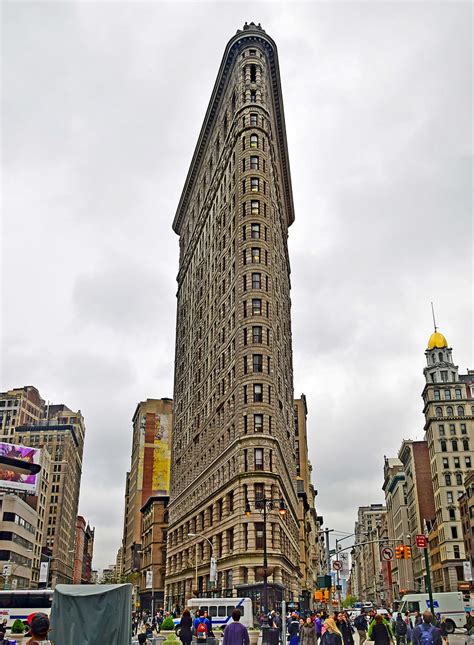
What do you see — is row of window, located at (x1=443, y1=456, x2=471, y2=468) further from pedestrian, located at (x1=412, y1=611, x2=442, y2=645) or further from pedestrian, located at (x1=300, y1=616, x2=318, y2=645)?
pedestrian, located at (x1=412, y1=611, x2=442, y2=645)

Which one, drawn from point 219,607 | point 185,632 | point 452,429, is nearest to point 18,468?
point 219,607

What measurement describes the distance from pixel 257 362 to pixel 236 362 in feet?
8.07

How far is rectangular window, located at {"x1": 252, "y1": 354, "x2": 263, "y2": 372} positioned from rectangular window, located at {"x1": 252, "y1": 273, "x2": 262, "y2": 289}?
7572 millimetres

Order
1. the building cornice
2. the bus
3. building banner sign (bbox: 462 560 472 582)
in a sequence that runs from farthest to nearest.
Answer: building banner sign (bbox: 462 560 472 582), the building cornice, the bus

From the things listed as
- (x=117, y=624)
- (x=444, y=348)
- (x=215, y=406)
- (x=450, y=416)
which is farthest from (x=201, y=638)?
(x=444, y=348)

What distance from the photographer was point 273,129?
85.8m

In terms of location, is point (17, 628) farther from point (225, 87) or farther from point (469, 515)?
point (469, 515)

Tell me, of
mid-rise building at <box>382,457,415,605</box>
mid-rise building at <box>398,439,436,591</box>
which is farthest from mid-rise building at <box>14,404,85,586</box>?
mid-rise building at <box>398,439,436,591</box>

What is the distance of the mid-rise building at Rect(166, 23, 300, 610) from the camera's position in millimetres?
59500

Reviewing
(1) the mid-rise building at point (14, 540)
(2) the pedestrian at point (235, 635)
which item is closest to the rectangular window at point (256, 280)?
(2) the pedestrian at point (235, 635)

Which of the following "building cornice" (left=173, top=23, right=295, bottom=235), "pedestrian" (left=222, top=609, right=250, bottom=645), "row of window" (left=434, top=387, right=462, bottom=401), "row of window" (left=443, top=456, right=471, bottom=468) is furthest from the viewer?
"row of window" (left=434, top=387, right=462, bottom=401)

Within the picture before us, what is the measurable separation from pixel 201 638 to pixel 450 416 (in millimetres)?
106248

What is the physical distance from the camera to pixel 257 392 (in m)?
62.4

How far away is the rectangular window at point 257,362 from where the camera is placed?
63.2 meters
